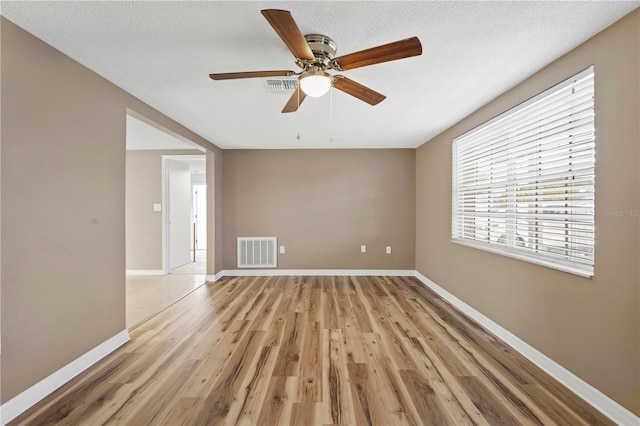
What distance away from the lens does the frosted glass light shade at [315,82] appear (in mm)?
1557

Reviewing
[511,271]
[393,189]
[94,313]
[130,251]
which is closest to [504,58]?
[511,271]

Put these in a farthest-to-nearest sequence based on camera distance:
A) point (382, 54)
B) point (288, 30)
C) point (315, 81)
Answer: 1. point (315, 81)
2. point (382, 54)
3. point (288, 30)

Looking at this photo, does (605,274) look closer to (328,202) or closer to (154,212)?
(328,202)

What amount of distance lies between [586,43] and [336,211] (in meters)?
3.59

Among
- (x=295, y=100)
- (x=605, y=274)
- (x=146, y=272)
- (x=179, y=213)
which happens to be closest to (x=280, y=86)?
(x=295, y=100)

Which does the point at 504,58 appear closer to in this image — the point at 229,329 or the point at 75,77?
the point at 75,77

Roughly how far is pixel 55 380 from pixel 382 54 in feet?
9.60

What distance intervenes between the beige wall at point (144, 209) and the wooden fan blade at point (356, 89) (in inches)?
151

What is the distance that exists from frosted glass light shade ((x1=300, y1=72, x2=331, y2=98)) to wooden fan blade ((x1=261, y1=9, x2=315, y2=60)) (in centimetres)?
10

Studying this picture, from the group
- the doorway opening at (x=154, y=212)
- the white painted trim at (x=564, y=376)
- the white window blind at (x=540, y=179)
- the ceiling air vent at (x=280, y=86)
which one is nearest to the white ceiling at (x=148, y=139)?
the doorway opening at (x=154, y=212)

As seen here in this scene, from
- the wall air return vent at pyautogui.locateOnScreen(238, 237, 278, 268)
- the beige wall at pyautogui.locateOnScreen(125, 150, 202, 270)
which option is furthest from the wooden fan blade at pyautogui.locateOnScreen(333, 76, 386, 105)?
the beige wall at pyautogui.locateOnScreen(125, 150, 202, 270)

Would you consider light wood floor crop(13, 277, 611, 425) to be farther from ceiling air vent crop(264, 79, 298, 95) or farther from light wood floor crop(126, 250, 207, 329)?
ceiling air vent crop(264, 79, 298, 95)

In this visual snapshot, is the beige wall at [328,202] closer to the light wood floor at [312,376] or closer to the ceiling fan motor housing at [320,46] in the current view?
the light wood floor at [312,376]

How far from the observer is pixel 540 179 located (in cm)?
209
